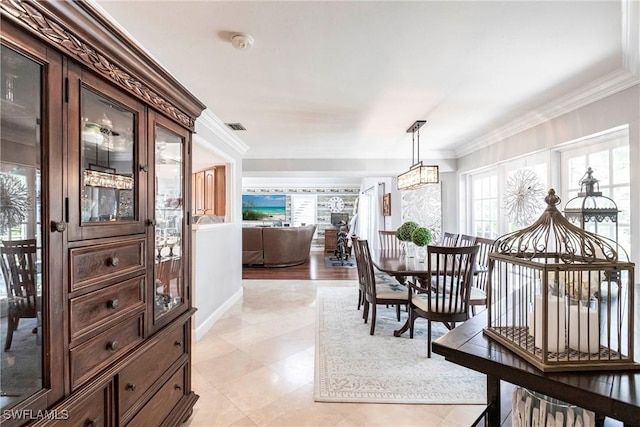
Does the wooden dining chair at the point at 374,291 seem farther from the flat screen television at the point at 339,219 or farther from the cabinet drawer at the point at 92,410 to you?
the flat screen television at the point at 339,219

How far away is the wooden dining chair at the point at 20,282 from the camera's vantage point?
2.89ft

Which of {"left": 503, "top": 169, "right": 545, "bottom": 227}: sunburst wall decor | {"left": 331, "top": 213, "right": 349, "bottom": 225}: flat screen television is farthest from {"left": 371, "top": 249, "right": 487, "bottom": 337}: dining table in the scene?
{"left": 331, "top": 213, "right": 349, "bottom": 225}: flat screen television

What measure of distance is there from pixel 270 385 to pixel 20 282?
5.75 feet

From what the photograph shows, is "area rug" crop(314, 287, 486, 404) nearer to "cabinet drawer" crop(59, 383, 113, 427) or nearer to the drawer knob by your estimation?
"cabinet drawer" crop(59, 383, 113, 427)

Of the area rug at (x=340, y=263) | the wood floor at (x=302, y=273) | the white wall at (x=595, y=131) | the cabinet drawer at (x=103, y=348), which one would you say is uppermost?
the white wall at (x=595, y=131)

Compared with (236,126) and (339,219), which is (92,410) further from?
(339,219)

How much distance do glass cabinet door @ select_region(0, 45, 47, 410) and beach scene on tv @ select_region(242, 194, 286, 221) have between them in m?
9.41

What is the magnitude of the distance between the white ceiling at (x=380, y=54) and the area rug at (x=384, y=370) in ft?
7.68

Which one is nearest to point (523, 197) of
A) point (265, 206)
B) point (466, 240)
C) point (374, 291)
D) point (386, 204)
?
point (466, 240)

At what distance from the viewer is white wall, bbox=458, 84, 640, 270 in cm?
215

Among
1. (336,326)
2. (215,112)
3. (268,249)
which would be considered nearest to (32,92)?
(215,112)

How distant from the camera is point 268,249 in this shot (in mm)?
6984

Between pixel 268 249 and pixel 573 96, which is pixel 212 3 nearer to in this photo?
pixel 573 96

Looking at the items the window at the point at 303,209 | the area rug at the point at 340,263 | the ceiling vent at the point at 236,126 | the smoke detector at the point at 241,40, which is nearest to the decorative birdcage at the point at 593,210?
the smoke detector at the point at 241,40
